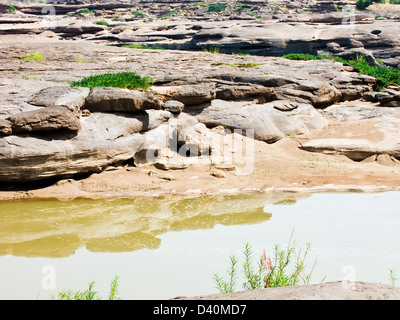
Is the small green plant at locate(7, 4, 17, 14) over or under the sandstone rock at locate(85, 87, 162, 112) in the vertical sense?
over

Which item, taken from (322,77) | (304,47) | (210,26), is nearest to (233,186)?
(322,77)

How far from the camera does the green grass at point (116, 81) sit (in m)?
12.2

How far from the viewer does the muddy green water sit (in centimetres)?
519

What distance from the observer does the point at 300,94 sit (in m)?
15.1

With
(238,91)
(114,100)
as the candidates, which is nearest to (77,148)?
(114,100)

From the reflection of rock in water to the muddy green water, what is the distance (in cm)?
2

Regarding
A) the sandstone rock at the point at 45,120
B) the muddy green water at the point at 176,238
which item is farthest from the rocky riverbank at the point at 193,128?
the muddy green water at the point at 176,238

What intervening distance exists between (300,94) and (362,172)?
5197mm

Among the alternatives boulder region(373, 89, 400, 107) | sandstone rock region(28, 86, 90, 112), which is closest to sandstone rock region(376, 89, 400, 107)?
boulder region(373, 89, 400, 107)

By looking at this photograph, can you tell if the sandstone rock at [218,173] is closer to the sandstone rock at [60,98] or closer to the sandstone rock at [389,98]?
the sandstone rock at [60,98]

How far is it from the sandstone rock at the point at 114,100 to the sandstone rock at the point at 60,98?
308 millimetres

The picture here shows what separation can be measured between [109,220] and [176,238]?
1584mm

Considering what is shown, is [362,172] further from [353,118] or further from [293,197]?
[353,118]

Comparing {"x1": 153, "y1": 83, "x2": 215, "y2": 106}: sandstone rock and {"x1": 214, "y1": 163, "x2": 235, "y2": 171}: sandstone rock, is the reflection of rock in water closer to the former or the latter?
{"x1": 214, "y1": 163, "x2": 235, "y2": 171}: sandstone rock
